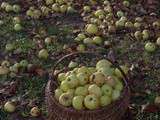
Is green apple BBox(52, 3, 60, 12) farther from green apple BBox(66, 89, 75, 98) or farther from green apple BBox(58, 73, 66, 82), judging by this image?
green apple BBox(66, 89, 75, 98)

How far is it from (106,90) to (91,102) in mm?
281

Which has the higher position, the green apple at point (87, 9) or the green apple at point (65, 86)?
the green apple at point (87, 9)

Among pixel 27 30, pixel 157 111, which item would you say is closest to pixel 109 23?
pixel 27 30

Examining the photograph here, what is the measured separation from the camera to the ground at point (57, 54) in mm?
6160

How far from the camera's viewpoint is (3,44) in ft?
24.7

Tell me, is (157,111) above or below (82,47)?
below

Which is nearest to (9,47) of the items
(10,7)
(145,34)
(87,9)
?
(10,7)

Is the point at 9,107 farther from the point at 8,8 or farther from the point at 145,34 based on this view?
the point at 8,8

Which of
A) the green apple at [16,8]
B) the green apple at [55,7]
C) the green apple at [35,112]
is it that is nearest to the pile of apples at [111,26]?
the green apple at [55,7]

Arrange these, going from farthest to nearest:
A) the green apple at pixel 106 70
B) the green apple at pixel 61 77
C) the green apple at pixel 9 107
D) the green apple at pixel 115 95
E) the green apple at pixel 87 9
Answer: the green apple at pixel 87 9, the green apple at pixel 9 107, the green apple at pixel 61 77, the green apple at pixel 106 70, the green apple at pixel 115 95

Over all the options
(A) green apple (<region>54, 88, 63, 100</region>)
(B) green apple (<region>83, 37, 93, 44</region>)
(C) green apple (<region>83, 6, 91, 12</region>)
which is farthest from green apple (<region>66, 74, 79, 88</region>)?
(C) green apple (<region>83, 6, 91, 12</region>)

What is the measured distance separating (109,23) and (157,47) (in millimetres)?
1041

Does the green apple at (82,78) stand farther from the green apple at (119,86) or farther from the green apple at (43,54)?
the green apple at (43,54)

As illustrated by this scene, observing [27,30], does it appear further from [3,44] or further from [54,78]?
[54,78]
